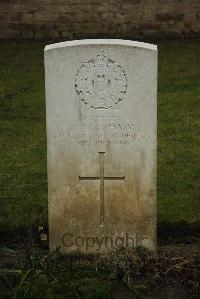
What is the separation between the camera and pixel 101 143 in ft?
16.8

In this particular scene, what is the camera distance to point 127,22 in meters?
13.7

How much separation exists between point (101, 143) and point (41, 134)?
11.5ft

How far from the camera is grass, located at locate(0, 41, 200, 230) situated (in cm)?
630

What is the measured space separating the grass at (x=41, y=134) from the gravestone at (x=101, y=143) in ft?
0.99

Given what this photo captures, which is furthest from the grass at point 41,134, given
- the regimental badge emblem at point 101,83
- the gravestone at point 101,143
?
the regimental badge emblem at point 101,83

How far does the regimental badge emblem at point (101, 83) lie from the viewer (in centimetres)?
502

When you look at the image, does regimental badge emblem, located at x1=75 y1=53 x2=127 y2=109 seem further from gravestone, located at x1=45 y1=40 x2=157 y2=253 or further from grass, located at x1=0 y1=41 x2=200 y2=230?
grass, located at x1=0 y1=41 x2=200 y2=230

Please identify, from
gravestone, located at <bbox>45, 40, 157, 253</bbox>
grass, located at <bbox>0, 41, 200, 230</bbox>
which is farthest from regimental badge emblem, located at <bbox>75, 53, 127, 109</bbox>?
grass, located at <bbox>0, 41, 200, 230</bbox>

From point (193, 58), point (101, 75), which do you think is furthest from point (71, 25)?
point (101, 75)

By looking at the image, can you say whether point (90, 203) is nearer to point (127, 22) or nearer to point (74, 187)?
point (74, 187)

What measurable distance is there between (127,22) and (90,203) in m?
8.93

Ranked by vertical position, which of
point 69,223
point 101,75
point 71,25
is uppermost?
point 71,25

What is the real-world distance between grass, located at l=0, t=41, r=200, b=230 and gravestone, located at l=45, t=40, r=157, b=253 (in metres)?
0.30

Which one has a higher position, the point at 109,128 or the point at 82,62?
the point at 82,62
